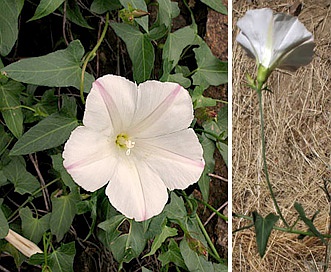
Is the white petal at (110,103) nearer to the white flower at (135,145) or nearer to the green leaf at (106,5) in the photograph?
the white flower at (135,145)

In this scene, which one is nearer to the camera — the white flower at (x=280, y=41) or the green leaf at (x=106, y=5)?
the white flower at (x=280, y=41)

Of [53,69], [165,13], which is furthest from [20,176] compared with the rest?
[165,13]

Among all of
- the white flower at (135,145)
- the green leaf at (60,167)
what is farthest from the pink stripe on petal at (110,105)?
the green leaf at (60,167)

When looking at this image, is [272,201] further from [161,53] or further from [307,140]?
[161,53]

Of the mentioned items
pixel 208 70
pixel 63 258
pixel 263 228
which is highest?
pixel 208 70

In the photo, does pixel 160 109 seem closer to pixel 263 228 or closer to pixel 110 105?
pixel 110 105

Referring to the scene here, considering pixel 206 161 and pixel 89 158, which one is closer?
pixel 89 158

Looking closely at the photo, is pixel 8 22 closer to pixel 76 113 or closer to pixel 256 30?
pixel 76 113

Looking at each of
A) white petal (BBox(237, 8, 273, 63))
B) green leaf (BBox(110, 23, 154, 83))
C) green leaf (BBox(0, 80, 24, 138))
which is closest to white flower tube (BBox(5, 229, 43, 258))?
green leaf (BBox(0, 80, 24, 138))

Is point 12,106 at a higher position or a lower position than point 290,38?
lower
